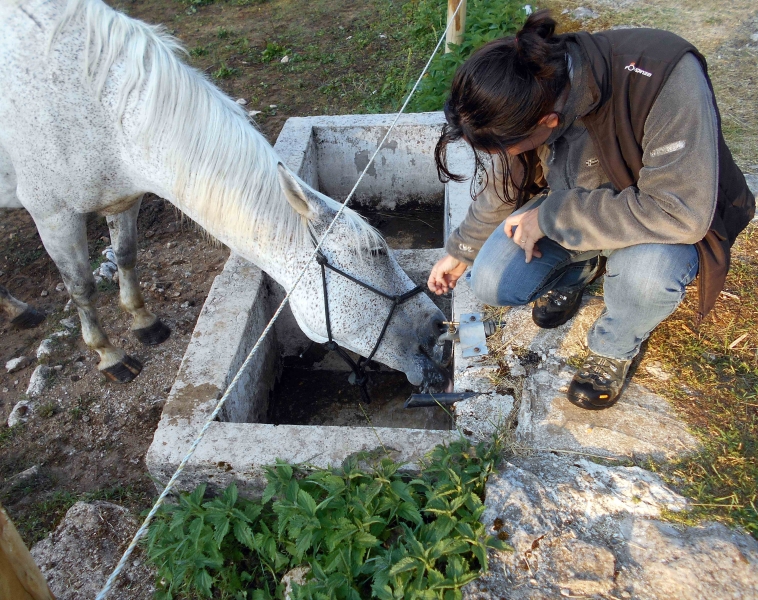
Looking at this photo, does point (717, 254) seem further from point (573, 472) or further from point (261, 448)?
point (261, 448)

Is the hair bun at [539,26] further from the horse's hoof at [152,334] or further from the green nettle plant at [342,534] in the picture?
the horse's hoof at [152,334]

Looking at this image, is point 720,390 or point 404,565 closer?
point 404,565

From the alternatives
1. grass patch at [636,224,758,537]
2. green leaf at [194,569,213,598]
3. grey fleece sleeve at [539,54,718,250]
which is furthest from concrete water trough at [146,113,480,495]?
grey fleece sleeve at [539,54,718,250]

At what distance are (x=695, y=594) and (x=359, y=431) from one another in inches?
44.2

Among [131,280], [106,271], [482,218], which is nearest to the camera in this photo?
[482,218]

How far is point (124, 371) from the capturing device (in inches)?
124

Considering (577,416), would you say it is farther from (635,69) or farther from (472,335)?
(635,69)

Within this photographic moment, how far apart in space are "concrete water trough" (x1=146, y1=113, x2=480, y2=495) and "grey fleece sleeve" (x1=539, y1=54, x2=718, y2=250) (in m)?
0.94

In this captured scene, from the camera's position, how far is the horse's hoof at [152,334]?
337 cm

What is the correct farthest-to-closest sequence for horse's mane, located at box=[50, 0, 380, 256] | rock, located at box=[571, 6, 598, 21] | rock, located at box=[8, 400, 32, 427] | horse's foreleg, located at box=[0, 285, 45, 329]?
rock, located at box=[571, 6, 598, 21]
horse's foreleg, located at box=[0, 285, 45, 329]
rock, located at box=[8, 400, 32, 427]
horse's mane, located at box=[50, 0, 380, 256]

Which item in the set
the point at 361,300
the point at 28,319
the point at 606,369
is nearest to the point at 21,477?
the point at 28,319

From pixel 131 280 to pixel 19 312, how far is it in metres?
0.88

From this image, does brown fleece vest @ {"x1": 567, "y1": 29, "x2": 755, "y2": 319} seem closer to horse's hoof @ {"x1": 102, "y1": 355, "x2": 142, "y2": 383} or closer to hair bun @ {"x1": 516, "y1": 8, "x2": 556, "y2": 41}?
hair bun @ {"x1": 516, "y1": 8, "x2": 556, "y2": 41}

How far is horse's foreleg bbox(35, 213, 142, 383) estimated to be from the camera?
270 centimetres
